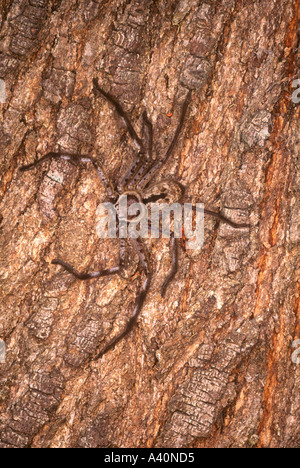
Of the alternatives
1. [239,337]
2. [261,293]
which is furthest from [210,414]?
[261,293]

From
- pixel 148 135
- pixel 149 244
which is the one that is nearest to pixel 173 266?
pixel 149 244

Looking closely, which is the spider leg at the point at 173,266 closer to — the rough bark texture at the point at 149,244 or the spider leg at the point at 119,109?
the rough bark texture at the point at 149,244

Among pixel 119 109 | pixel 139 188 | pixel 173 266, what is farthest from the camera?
pixel 139 188

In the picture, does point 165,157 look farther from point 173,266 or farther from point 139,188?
point 173,266

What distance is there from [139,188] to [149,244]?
540mm

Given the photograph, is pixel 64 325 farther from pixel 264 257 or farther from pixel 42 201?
pixel 264 257

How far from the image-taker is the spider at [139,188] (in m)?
3.70

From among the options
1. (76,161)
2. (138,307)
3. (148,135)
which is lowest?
(138,307)

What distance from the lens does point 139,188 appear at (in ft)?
12.9

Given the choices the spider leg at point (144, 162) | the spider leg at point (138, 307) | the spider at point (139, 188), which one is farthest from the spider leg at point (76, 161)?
the spider leg at point (138, 307)

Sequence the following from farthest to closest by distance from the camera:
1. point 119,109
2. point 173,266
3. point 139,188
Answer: point 139,188, point 173,266, point 119,109

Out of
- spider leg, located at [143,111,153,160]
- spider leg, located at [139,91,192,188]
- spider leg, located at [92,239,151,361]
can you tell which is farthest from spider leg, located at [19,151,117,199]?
spider leg, located at [92,239,151,361]

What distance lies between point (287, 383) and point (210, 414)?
758 millimetres

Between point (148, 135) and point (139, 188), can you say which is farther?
point (139, 188)
